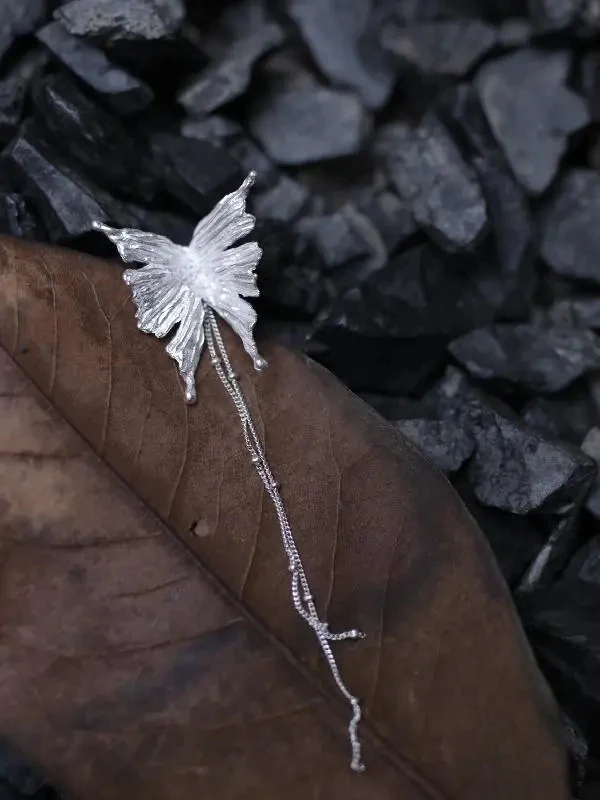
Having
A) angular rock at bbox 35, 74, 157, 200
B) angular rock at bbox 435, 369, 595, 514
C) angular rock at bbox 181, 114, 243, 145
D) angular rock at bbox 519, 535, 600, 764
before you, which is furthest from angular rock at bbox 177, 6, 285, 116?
angular rock at bbox 519, 535, 600, 764

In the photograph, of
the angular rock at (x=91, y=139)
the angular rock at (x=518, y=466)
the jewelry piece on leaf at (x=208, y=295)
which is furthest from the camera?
the angular rock at (x=91, y=139)

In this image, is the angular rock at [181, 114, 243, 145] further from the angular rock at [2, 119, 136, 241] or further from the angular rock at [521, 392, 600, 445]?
the angular rock at [521, 392, 600, 445]

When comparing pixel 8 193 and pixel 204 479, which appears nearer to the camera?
pixel 204 479

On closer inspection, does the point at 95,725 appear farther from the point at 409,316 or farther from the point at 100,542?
the point at 409,316

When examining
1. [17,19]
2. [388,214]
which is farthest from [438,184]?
[17,19]

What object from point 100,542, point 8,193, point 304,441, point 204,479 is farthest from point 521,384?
point 8,193

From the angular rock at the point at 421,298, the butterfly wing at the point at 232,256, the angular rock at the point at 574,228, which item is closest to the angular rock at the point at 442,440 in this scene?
the angular rock at the point at 421,298

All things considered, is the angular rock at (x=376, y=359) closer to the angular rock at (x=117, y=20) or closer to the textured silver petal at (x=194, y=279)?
the textured silver petal at (x=194, y=279)
